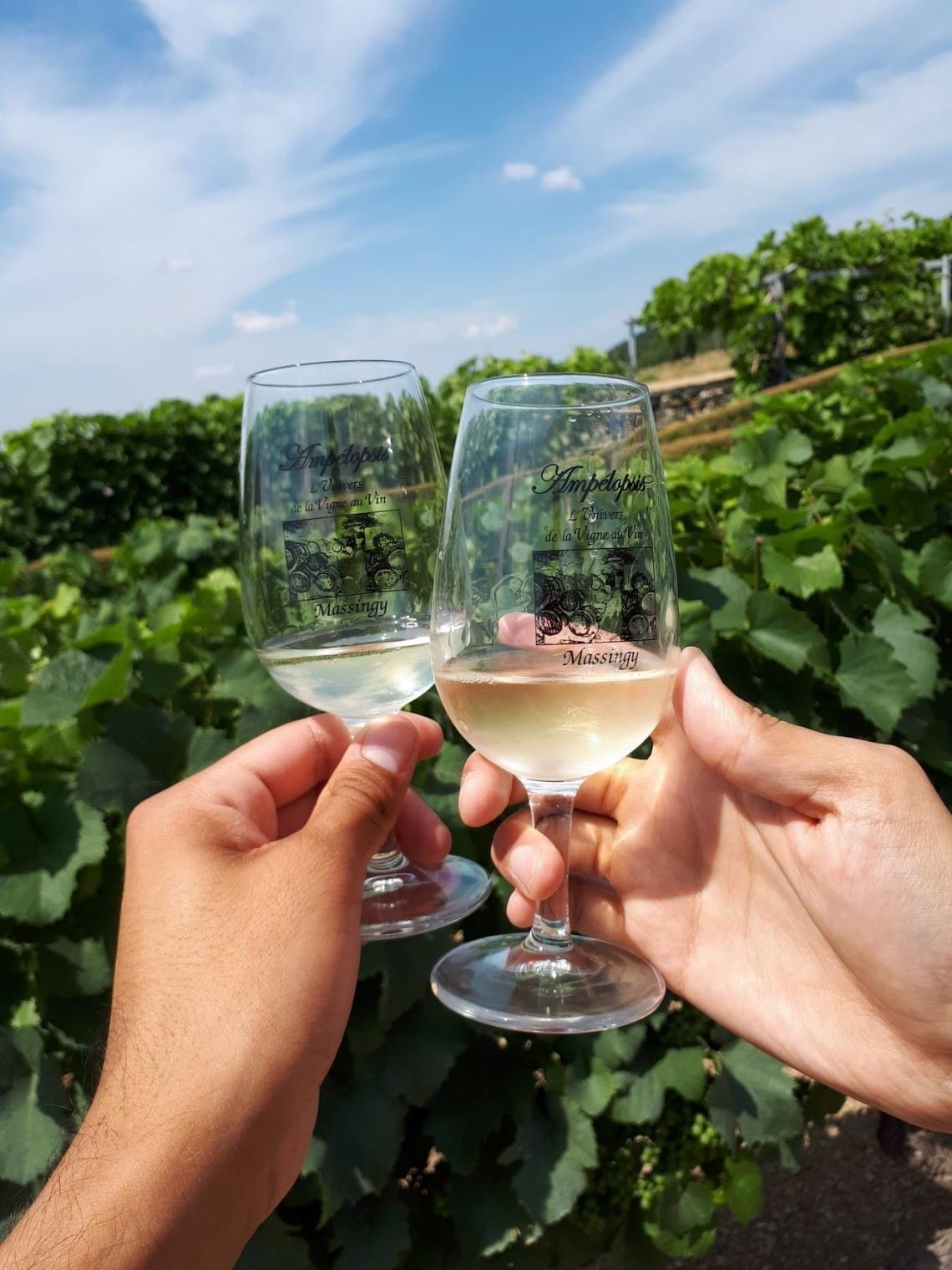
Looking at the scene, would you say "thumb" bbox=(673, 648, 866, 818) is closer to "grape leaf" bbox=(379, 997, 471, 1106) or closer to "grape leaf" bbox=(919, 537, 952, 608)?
"grape leaf" bbox=(379, 997, 471, 1106)

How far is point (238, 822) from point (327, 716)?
0.43 metres

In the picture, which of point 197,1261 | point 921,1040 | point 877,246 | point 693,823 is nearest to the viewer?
point 197,1261

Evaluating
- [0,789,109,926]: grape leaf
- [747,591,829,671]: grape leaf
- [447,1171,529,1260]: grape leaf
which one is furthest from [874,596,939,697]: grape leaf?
[0,789,109,926]: grape leaf

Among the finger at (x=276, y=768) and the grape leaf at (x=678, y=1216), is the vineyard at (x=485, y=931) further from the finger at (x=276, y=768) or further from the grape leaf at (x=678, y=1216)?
the finger at (x=276, y=768)

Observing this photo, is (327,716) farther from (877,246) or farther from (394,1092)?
(877,246)

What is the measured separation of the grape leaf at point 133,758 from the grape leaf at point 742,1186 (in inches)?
80.5

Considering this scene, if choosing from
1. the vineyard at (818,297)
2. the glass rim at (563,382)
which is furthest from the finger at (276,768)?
the vineyard at (818,297)

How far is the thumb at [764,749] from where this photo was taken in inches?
68.1

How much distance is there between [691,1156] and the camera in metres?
3.01

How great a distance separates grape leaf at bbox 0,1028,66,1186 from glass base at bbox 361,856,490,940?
2.46 ft

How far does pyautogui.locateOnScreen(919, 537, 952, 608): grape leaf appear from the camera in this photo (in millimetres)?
2998

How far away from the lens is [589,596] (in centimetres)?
156

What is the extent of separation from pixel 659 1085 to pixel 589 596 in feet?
5.90

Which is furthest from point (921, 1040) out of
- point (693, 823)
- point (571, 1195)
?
point (571, 1195)
